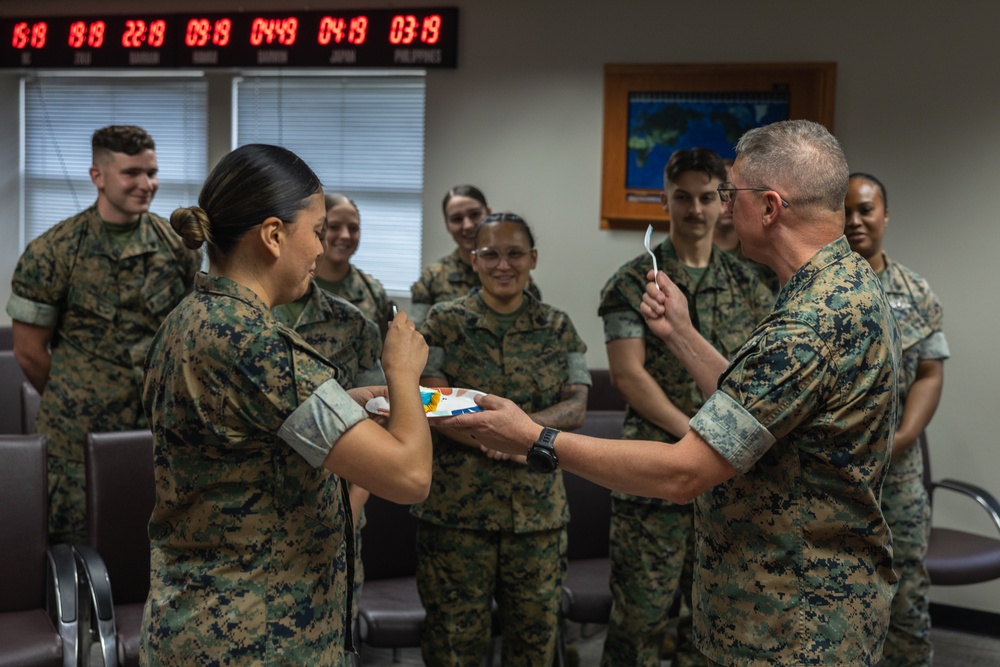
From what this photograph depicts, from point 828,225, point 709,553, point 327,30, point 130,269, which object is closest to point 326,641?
point 709,553

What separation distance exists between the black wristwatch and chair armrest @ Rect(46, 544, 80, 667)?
152 cm

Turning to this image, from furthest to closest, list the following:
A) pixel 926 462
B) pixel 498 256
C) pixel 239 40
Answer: pixel 239 40 < pixel 926 462 < pixel 498 256

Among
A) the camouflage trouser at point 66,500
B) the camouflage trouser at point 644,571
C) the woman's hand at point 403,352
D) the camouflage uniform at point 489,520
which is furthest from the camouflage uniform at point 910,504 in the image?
the camouflage trouser at point 66,500

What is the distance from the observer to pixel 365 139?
6.03 metres

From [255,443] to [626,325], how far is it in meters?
1.83

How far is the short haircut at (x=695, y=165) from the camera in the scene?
10.8 feet

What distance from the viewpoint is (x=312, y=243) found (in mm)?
1764

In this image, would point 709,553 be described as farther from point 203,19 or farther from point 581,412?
point 203,19

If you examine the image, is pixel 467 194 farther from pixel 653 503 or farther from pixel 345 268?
pixel 653 503

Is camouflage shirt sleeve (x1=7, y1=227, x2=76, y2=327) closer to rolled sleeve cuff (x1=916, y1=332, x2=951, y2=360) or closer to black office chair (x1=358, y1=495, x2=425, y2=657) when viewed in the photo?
black office chair (x1=358, y1=495, x2=425, y2=657)

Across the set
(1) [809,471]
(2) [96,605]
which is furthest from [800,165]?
(2) [96,605]

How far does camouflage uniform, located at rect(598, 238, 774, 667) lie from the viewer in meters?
3.26

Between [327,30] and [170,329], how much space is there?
414 cm

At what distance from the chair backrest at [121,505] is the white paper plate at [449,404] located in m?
1.29
